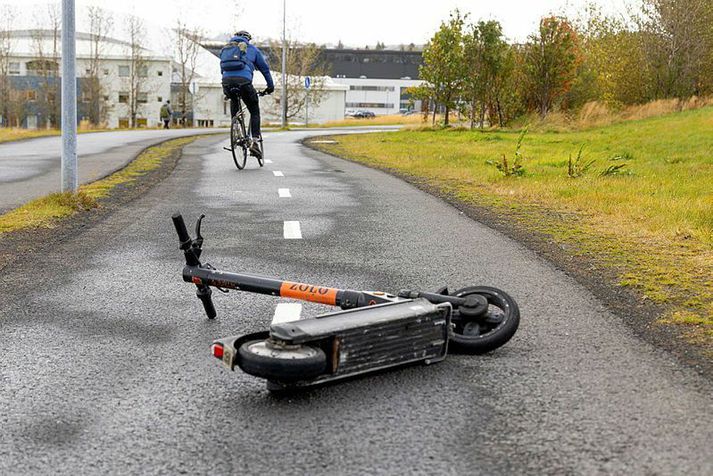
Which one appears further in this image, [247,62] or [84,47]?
[84,47]

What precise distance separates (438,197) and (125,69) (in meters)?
84.5

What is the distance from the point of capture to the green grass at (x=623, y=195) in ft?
21.1

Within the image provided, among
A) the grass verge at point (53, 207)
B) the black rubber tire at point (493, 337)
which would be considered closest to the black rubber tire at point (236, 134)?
the grass verge at point (53, 207)

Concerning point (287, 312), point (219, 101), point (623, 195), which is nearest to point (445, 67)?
point (623, 195)

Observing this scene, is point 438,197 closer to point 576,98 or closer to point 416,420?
point 416,420

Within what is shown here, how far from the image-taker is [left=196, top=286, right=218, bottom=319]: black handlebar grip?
16.0ft

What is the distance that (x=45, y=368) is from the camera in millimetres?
4176

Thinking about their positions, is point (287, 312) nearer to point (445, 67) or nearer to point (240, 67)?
point (240, 67)

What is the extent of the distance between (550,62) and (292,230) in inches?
1138

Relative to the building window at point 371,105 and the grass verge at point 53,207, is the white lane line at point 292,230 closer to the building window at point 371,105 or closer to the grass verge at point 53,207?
the grass verge at point 53,207

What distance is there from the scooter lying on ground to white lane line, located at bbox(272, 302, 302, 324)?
0.40 m

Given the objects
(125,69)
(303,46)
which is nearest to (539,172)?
(303,46)

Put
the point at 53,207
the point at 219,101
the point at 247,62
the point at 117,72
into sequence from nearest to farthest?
the point at 53,207
the point at 247,62
the point at 117,72
the point at 219,101

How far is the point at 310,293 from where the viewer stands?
4.48 metres
